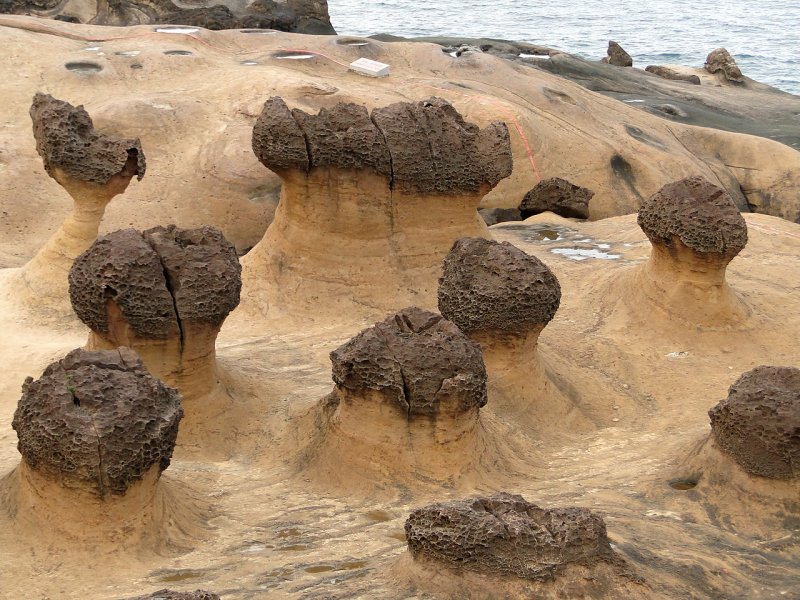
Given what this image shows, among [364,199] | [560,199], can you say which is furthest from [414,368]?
[560,199]

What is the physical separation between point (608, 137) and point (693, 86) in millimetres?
7195

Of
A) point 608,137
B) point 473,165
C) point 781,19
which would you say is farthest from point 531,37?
point 473,165

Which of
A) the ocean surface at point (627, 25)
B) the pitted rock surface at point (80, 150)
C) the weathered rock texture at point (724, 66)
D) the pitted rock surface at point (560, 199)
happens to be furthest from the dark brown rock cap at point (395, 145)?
the ocean surface at point (627, 25)

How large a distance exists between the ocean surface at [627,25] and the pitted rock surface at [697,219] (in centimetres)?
2701

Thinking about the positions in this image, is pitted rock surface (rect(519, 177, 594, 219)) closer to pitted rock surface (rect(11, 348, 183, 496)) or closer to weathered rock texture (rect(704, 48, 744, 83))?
pitted rock surface (rect(11, 348, 183, 496))

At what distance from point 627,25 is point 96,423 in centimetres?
4361

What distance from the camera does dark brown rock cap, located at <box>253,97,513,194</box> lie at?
9.74 m

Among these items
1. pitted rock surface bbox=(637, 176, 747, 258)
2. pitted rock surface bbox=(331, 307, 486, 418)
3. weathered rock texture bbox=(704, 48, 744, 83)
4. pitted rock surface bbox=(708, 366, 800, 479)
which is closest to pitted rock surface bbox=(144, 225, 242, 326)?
pitted rock surface bbox=(331, 307, 486, 418)

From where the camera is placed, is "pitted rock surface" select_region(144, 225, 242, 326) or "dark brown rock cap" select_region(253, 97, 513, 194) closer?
"pitted rock surface" select_region(144, 225, 242, 326)

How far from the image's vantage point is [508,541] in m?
5.33

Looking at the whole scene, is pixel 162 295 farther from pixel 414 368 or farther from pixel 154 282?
pixel 414 368

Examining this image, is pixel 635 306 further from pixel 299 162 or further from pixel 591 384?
pixel 299 162

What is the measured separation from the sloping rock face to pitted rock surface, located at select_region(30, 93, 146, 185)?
937 centimetres

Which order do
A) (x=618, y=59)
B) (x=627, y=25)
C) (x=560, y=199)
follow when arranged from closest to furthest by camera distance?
(x=560, y=199), (x=618, y=59), (x=627, y=25)
